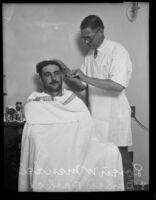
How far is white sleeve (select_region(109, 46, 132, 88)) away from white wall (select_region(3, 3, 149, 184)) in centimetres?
4

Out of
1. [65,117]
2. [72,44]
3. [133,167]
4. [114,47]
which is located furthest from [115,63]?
[133,167]

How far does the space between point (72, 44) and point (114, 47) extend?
242 mm

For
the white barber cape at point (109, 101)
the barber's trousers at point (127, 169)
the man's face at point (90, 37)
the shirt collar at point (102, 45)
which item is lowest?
the barber's trousers at point (127, 169)

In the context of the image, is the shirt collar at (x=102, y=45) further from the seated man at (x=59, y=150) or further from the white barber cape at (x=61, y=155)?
the white barber cape at (x=61, y=155)

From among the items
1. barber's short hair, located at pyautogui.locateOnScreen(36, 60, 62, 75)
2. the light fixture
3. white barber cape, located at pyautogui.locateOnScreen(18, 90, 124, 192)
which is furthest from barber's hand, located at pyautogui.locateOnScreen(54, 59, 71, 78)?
the light fixture

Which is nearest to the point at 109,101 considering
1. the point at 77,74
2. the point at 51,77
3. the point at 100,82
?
the point at 100,82

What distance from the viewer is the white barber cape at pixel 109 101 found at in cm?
180

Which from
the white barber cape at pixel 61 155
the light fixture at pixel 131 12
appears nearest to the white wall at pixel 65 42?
the light fixture at pixel 131 12

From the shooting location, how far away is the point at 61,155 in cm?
176

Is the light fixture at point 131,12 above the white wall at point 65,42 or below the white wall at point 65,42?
above

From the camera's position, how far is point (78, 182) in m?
1.77

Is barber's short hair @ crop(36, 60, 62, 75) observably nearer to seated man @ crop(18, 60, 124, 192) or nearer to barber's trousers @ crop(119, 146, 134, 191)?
seated man @ crop(18, 60, 124, 192)

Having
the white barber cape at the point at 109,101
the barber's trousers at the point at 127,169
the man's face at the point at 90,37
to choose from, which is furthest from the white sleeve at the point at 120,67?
the barber's trousers at the point at 127,169

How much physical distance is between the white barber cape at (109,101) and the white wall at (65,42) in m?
0.04
